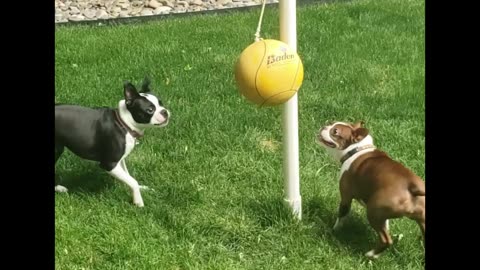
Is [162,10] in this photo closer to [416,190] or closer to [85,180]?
[85,180]

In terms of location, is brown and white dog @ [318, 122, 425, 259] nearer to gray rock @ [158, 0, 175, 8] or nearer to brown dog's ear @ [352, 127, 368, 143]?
brown dog's ear @ [352, 127, 368, 143]

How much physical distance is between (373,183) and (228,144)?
131 centimetres

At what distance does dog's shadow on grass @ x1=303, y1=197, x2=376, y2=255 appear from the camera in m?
3.11

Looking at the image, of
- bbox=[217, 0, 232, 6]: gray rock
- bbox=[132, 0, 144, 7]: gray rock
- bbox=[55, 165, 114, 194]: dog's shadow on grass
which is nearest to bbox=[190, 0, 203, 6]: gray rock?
bbox=[217, 0, 232, 6]: gray rock

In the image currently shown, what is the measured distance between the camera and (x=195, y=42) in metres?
5.67

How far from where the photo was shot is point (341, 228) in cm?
318

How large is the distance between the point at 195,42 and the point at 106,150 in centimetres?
252

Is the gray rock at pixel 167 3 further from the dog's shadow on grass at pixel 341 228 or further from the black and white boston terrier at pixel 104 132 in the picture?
the dog's shadow on grass at pixel 341 228

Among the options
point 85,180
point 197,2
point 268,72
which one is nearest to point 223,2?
point 197,2

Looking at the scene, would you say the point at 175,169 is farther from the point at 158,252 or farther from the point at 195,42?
the point at 195,42

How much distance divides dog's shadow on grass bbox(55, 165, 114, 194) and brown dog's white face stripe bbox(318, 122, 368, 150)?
1.22 m

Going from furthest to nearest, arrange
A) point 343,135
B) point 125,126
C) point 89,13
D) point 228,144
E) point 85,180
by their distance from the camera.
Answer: point 89,13
point 228,144
point 85,180
point 125,126
point 343,135

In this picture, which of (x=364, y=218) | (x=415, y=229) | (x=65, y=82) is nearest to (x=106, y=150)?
(x=364, y=218)

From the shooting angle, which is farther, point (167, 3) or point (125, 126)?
point (167, 3)
